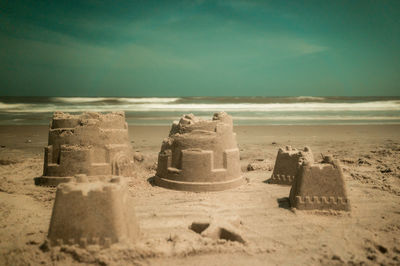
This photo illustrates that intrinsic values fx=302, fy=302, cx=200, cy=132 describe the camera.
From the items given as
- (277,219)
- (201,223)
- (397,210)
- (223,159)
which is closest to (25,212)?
(201,223)

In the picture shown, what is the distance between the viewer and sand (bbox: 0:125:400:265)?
2.73 m

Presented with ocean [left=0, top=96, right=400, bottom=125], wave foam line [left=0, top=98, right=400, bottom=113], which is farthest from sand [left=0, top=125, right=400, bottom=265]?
wave foam line [left=0, top=98, right=400, bottom=113]

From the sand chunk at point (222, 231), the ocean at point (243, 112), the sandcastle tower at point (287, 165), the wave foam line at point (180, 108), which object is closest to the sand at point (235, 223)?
the sand chunk at point (222, 231)

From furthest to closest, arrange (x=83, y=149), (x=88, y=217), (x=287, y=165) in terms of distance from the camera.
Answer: (x=287, y=165)
(x=83, y=149)
(x=88, y=217)

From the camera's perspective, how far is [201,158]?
4.83 metres

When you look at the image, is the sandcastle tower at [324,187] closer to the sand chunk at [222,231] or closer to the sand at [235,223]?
the sand at [235,223]

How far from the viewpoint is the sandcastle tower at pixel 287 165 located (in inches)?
199

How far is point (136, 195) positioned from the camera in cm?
469

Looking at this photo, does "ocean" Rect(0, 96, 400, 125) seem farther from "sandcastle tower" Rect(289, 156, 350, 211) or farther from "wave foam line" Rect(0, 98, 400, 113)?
"sandcastle tower" Rect(289, 156, 350, 211)

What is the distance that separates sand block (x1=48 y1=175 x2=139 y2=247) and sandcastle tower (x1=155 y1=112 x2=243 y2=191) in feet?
7.06

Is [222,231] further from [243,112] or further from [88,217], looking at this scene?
[243,112]

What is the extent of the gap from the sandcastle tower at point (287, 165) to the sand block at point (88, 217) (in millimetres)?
3237

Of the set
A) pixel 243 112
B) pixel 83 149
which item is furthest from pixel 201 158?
pixel 243 112

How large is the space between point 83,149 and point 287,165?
133 inches
